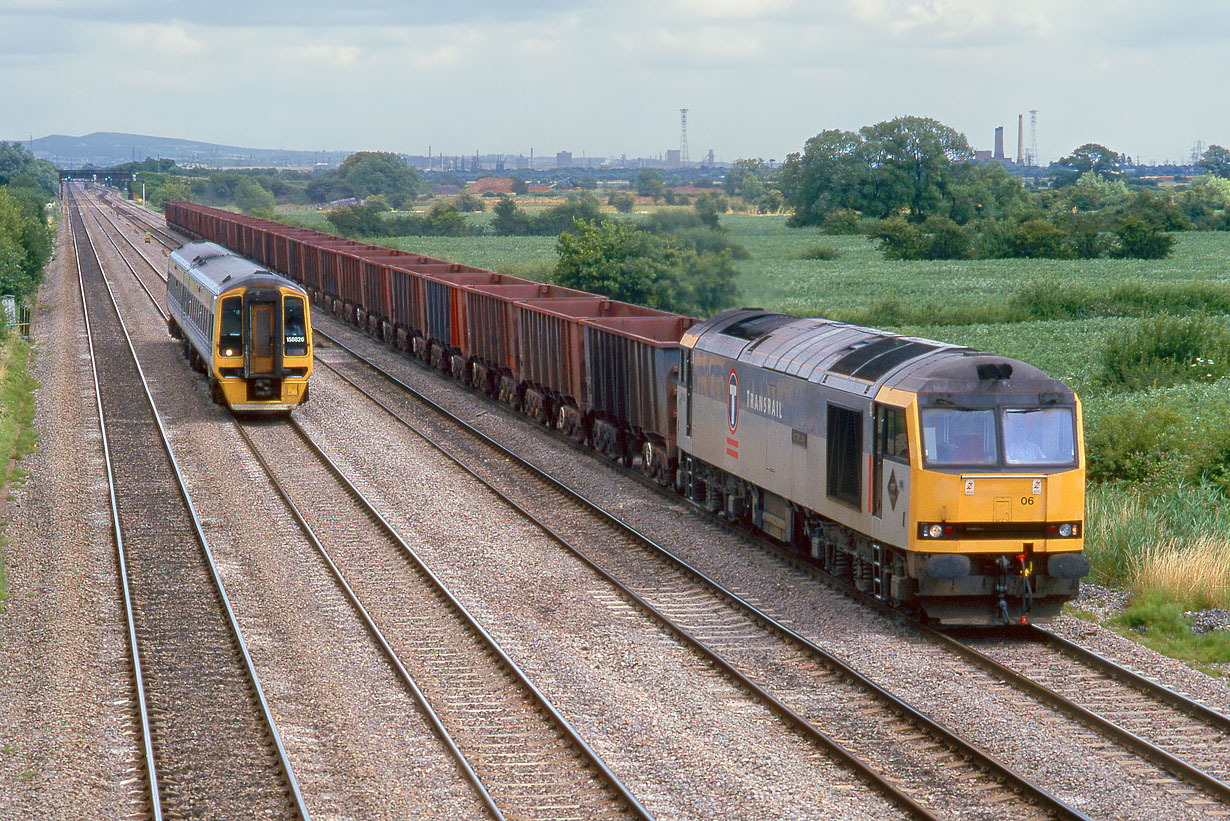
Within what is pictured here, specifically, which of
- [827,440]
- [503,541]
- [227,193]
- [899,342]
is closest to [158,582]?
[503,541]

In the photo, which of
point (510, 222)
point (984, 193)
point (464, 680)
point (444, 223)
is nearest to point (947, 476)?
point (464, 680)

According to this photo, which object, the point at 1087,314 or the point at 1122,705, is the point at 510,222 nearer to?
the point at 1087,314

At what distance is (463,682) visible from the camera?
1188 centimetres

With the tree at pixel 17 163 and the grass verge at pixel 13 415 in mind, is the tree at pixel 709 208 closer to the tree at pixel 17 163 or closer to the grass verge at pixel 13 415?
the grass verge at pixel 13 415

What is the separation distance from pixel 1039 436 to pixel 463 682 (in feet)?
19.8

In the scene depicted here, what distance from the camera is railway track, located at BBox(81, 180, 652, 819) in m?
9.33

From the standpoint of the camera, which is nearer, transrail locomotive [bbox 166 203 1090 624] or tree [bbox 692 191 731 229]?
transrail locomotive [bbox 166 203 1090 624]

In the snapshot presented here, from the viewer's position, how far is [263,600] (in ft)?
47.8

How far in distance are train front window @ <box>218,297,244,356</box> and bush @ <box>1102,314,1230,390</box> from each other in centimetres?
1923

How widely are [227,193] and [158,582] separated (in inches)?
6685

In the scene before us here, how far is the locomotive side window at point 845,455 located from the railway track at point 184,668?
6312mm

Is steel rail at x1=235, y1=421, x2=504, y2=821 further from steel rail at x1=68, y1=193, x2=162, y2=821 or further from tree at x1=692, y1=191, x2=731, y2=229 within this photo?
tree at x1=692, y1=191, x2=731, y2=229

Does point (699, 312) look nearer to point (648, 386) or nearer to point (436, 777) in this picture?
point (648, 386)

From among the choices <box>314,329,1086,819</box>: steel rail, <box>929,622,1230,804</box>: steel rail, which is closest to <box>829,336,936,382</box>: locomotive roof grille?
<box>929,622,1230,804</box>: steel rail
